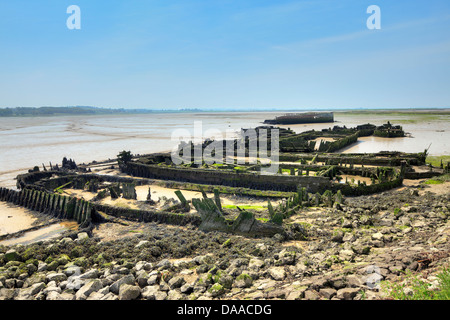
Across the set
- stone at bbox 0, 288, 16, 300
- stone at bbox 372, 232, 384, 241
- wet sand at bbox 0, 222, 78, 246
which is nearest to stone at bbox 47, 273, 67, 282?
stone at bbox 0, 288, 16, 300

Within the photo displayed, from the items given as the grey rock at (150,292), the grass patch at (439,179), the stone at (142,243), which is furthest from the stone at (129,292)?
the grass patch at (439,179)

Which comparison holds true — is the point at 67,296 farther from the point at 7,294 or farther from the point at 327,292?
the point at 327,292

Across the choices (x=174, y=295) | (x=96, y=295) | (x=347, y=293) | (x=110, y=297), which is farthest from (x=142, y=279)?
(x=347, y=293)

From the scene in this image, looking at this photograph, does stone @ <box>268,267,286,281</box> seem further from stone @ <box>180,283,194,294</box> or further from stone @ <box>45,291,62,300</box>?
stone @ <box>45,291,62,300</box>

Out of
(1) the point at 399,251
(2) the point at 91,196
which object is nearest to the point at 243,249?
(1) the point at 399,251

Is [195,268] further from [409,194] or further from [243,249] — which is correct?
[409,194]
